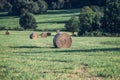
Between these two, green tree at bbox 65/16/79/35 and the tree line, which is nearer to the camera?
green tree at bbox 65/16/79/35

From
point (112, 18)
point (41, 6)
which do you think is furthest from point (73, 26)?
point (41, 6)

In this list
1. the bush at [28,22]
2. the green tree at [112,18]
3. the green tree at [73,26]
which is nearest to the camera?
the green tree at [112,18]

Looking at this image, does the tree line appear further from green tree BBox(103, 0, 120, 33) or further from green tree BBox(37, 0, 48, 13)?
A: green tree BBox(103, 0, 120, 33)

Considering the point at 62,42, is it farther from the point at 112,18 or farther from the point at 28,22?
the point at 28,22

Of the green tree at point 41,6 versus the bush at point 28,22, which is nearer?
the bush at point 28,22

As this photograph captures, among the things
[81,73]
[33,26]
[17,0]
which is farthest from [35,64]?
[17,0]

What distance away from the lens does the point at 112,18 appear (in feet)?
228

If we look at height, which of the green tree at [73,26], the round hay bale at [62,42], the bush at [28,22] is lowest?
the bush at [28,22]

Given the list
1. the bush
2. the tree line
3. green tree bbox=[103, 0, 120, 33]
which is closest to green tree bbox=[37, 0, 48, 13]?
the tree line

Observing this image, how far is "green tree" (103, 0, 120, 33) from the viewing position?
225ft

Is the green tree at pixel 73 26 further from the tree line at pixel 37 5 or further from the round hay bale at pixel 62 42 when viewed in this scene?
the tree line at pixel 37 5

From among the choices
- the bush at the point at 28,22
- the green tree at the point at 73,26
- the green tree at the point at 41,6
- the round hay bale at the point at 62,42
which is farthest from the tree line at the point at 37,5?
the round hay bale at the point at 62,42

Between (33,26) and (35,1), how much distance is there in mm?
Result: 46595

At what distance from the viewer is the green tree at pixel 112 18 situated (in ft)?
225
